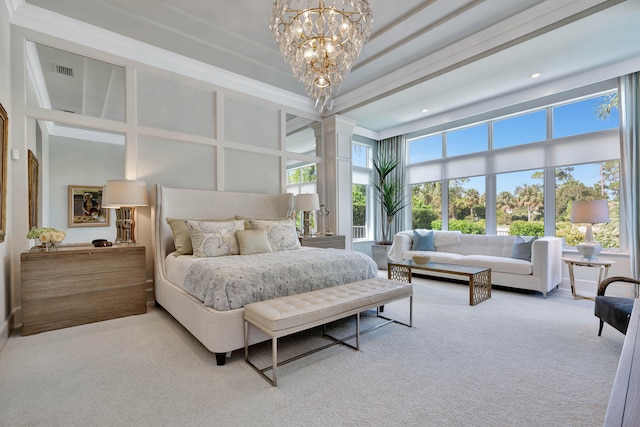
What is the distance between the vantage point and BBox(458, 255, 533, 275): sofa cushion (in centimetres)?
405

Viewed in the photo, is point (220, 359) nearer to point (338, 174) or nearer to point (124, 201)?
point (124, 201)

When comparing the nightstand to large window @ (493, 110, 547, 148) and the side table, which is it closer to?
the side table

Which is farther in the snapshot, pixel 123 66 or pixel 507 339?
pixel 123 66

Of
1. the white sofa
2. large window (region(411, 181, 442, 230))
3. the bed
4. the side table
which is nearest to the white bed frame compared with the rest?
the bed

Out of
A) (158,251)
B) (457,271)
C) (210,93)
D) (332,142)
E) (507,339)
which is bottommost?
(507,339)

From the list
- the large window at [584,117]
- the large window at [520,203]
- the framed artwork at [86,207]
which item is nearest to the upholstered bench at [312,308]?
the framed artwork at [86,207]

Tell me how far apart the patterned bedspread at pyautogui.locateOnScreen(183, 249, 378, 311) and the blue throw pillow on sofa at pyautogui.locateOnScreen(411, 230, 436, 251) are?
8.88ft

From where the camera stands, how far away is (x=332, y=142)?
18.6 ft

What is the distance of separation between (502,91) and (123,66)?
17.6 ft

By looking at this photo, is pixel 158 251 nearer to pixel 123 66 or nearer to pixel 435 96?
pixel 123 66

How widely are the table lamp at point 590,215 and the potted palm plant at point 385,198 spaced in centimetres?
306

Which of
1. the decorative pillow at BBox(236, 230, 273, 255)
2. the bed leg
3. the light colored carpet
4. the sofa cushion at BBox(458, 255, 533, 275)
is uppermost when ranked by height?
the decorative pillow at BBox(236, 230, 273, 255)

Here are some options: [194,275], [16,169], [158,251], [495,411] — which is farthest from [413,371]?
[16,169]

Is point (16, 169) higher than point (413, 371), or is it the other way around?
point (16, 169)
